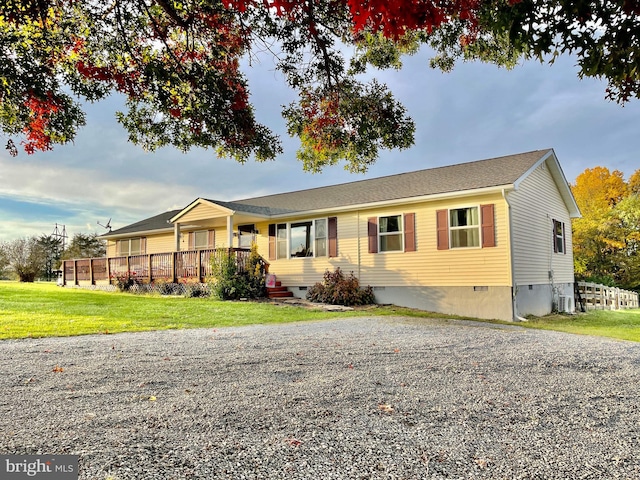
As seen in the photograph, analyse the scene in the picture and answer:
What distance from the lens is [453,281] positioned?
13.3 meters

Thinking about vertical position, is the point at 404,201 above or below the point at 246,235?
above

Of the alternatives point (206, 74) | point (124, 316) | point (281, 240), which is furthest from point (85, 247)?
point (206, 74)

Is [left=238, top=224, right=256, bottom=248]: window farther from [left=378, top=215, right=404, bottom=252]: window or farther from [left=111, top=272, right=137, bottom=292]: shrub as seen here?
[left=378, top=215, right=404, bottom=252]: window

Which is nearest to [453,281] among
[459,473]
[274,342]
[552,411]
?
[274,342]

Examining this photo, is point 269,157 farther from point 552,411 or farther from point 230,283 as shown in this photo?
point 230,283

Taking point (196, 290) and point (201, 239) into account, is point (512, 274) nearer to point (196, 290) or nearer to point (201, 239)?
point (196, 290)

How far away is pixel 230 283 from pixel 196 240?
610 centimetres

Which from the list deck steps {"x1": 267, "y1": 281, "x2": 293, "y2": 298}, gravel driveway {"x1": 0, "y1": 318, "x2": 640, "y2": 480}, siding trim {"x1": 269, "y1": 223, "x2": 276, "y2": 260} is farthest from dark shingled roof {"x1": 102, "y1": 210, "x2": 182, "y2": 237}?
gravel driveway {"x1": 0, "y1": 318, "x2": 640, "y2": 480}

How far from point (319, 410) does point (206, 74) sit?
4.60 meters

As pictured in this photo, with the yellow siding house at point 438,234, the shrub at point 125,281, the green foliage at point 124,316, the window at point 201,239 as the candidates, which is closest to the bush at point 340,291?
the yellow siding house at point 438,234

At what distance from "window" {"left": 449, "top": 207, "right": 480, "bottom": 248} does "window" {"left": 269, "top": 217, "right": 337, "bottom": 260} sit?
14.0 ft

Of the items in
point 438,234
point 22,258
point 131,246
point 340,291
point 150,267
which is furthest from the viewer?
point 22,258

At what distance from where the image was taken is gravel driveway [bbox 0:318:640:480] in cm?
254

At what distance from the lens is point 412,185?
1509 centimetres
